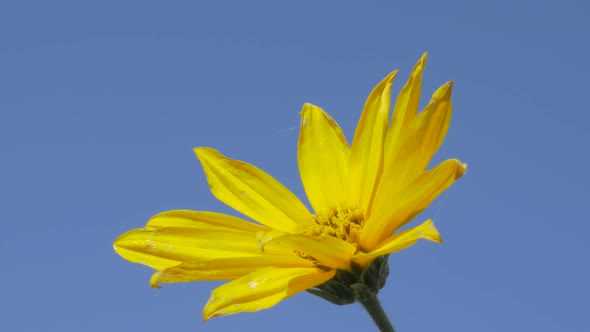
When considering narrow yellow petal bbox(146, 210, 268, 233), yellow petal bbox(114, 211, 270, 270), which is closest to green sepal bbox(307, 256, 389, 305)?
yellow petal bbox(114, 211, 270, 270)

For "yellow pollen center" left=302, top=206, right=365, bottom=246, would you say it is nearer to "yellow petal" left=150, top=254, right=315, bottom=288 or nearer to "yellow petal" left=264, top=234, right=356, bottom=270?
"yellow petal" left=264, top=234, right=356, bottom=270

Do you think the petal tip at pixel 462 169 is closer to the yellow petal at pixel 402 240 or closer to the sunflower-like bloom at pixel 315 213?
the sunflower-like bloom at pixel 315 213

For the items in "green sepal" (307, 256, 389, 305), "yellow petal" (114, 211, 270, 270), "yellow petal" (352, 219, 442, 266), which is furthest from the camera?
"yellow petal" (114, 211, 270, 270)

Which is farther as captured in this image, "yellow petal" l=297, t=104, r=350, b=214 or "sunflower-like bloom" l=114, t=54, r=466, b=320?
"yellow petal" l=297, t=104, r=350, b=214

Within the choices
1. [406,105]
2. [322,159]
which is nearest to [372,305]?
[406,105]

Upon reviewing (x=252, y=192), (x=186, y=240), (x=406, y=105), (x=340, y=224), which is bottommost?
(x=340, y=224)

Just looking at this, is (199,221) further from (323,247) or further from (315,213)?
(323,247)
